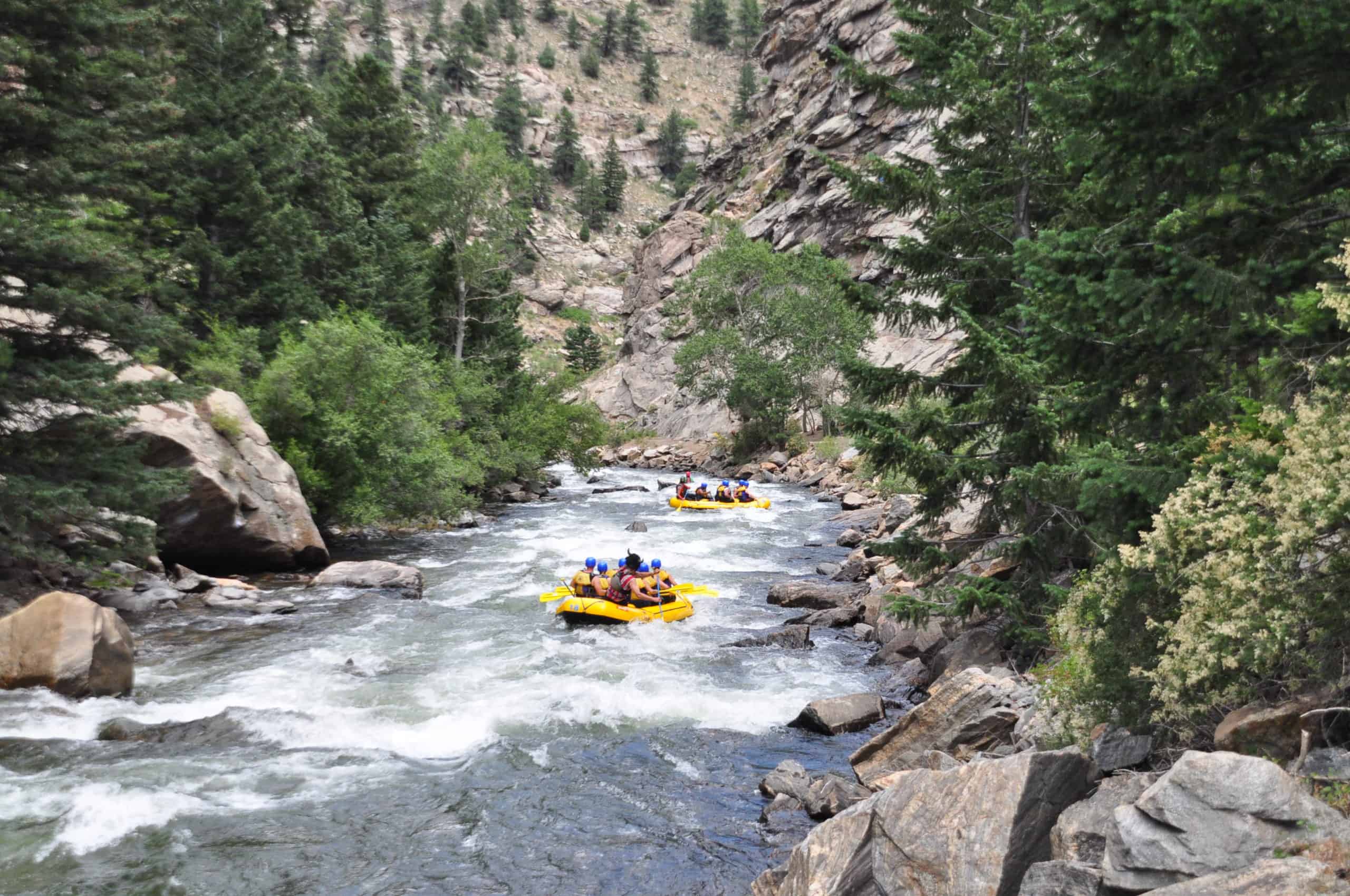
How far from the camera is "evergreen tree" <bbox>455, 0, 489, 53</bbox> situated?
102m

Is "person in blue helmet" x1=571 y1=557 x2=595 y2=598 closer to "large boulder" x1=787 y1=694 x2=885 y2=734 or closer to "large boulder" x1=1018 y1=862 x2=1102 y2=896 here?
"large boulder" x1=787 y1=694 x2=885 y2=734

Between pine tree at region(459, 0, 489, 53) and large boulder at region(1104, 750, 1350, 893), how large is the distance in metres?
112

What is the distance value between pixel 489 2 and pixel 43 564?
11789cm

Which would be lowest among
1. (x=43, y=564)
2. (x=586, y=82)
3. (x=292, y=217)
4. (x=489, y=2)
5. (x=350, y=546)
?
(x=350, y=546)

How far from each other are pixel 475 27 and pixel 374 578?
104 meters

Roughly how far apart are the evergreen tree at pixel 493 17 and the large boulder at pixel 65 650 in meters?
112

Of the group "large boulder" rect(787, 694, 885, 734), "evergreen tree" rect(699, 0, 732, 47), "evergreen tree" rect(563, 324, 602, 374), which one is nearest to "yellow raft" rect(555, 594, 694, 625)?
"large boulder" rect(787, 694, 885, 734)

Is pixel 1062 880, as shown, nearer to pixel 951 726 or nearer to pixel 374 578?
pixel 951 726

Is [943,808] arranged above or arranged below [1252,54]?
below

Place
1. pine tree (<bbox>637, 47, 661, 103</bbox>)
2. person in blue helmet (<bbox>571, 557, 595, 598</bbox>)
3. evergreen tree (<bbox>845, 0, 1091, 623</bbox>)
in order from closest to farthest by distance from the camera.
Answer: evergreen tree (<bbox>845, 0, 1091, 623</bbox>) < person in blue helmet (<bbox>571, 557, 595, 598</bbox>) < pine tree (<bbox>637, 47, 661, 103</bbox>)

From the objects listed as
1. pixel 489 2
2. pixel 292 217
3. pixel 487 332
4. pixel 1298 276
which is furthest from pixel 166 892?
pixel 489 2

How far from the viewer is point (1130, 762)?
4742mm

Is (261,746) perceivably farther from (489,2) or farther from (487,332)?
(489,2)

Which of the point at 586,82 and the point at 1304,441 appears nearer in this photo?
the point at 1304,441
